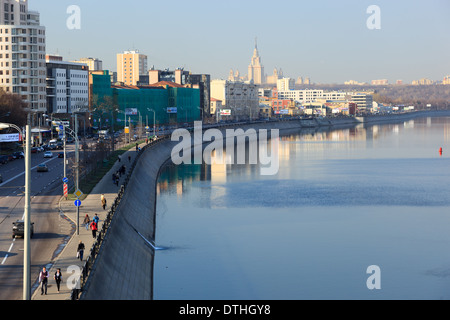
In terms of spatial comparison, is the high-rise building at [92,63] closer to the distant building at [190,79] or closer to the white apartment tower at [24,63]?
the distant building at [190,79]

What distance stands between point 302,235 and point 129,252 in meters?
11.0

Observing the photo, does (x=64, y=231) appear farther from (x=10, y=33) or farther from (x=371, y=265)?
(x=10, y=33)

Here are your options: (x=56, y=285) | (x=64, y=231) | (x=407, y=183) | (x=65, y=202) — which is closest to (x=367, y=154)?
(x=407, y=183)

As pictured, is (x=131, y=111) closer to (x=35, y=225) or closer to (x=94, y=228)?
(x=35, y=225)

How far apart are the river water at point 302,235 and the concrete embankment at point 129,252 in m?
0.62

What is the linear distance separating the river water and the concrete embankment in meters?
0.62

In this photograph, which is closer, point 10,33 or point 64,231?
point 64,231

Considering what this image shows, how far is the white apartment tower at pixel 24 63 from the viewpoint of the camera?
91875 millimetres

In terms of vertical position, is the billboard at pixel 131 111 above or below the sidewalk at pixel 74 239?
above

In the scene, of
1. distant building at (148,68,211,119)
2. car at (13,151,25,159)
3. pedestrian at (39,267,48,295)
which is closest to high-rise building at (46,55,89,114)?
car at (13,151,25,159)

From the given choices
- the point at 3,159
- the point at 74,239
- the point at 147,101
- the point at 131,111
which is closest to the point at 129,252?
the point at 74,239

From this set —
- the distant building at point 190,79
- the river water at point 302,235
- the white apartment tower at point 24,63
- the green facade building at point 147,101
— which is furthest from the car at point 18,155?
the distant building at point 190,79

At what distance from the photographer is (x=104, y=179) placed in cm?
4766

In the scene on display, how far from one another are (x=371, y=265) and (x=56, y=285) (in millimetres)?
14504
